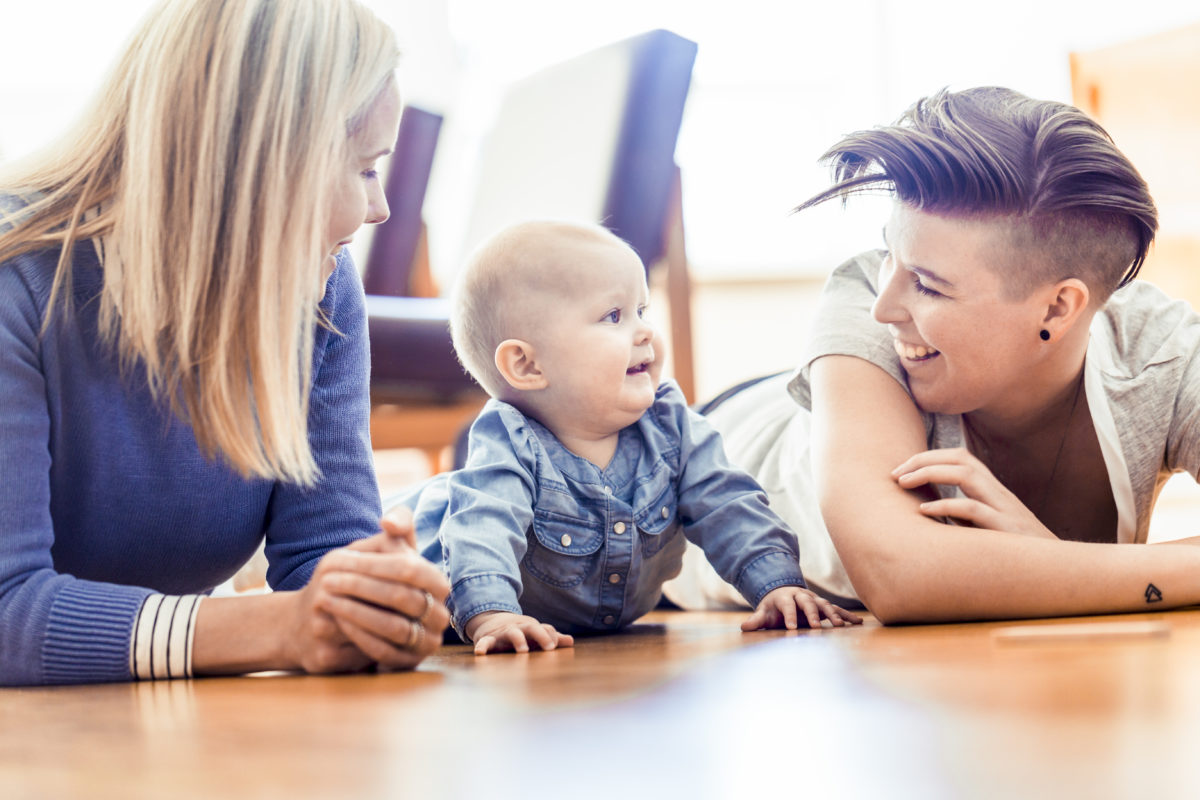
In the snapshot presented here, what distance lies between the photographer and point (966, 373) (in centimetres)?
116

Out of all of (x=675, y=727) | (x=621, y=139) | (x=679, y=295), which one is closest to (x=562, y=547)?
(x=675, y=727)

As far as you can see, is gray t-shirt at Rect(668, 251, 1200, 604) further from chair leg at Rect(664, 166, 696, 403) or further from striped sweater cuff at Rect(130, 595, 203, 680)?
chair leg at Rect(664, 166, 696, 403)

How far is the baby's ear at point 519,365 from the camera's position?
3.86 ft

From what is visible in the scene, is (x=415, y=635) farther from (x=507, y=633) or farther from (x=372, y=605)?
(x=507, y=633)

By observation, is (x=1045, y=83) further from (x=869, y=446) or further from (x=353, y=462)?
(x=353, y=462)

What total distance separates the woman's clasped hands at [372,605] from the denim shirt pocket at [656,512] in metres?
0.40

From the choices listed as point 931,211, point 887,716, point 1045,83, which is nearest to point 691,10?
point 1045,83

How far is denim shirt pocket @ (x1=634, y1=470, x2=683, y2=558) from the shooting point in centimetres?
118

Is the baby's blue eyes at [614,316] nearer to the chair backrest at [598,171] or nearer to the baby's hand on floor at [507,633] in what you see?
the baby's hand on floor at [507,633]

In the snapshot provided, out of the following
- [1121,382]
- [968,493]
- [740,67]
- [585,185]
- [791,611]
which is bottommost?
[791,611]

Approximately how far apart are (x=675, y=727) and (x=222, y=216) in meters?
0.53

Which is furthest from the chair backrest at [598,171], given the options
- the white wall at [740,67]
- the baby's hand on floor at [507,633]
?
the white wall at [740,67]

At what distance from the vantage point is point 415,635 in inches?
31.2

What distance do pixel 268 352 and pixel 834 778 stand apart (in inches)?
22.2
